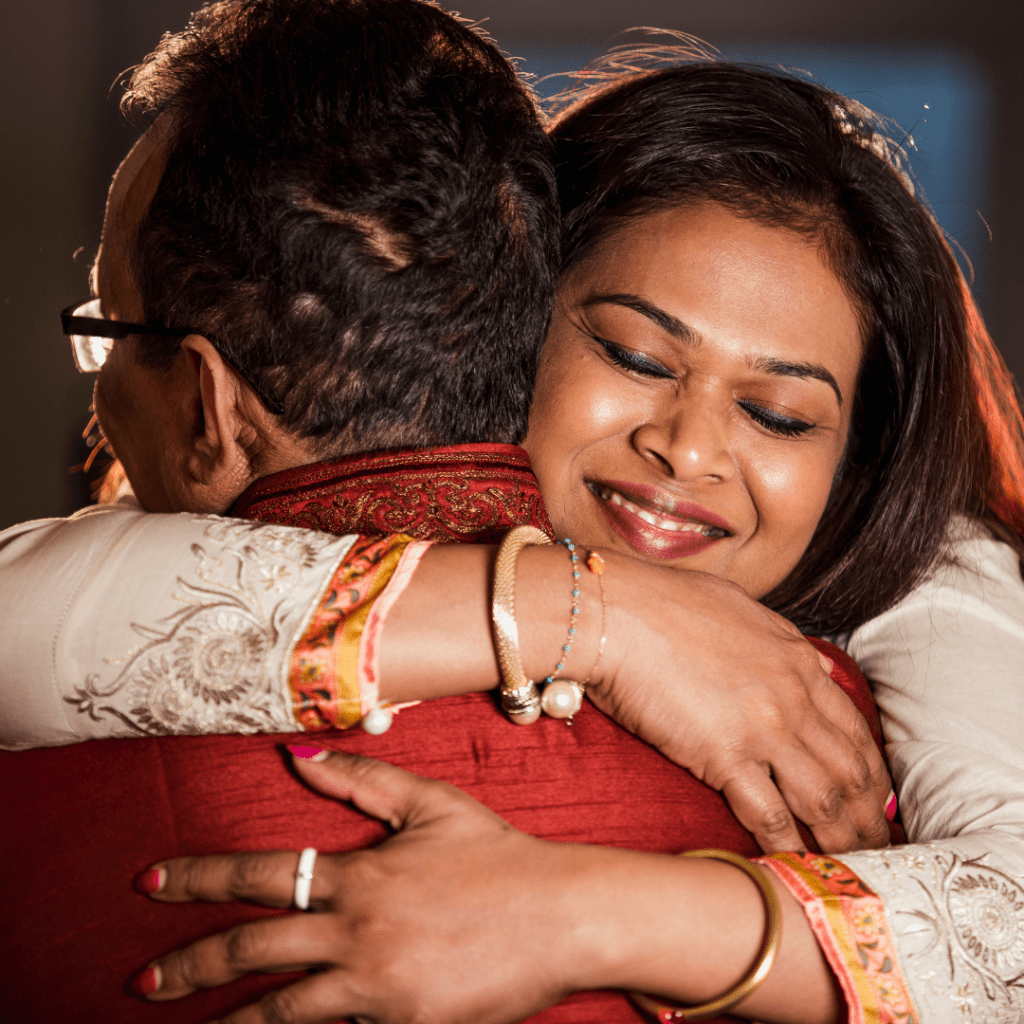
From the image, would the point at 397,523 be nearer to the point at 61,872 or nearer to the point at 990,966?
the point at 61,872

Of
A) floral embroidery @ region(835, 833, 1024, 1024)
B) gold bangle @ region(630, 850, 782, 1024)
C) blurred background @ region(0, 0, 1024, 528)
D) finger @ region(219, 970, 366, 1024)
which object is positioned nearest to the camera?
finger @ region(219, 970, 366, 1024)

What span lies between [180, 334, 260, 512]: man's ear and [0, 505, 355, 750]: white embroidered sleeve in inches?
6.6

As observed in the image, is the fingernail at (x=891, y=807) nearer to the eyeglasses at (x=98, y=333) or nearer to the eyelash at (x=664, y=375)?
the eyelash at (x=664, y=375)

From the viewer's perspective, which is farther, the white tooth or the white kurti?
the white tooth

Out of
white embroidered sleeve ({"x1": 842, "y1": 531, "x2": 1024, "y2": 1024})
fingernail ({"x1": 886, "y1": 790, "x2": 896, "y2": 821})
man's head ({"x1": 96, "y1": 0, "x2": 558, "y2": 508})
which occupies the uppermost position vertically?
man's head ({"x1": 96, "y1": 0, "x2": 558, "y2": 508})

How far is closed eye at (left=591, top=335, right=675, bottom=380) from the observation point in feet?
5.05

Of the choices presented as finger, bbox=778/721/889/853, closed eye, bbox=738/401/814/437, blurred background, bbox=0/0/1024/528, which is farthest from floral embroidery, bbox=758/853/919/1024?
blurred background, bbox=0/0/1024/528

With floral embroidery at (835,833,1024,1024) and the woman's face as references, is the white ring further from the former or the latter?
the woman's face

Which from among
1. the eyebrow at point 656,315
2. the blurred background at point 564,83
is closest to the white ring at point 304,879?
the eyebrow at point 656,315

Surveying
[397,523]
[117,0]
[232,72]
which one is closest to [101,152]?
[117,0]

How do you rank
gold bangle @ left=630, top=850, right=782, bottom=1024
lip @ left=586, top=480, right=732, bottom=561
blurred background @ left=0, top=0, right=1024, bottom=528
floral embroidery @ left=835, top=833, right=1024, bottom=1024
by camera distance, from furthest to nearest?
blurred background @ left=0, top=0, right=1024, bottom=528 → lip @ left=586, top=480, right=732, bottom=561 → floral embroidery @ left=835, top=833, right=1024, bottom=1024 → gold bangle @ left=630, top=850, right=782, bottom=1024

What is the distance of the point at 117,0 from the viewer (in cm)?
467

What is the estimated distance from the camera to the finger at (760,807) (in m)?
1.12

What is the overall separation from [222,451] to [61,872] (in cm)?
49
